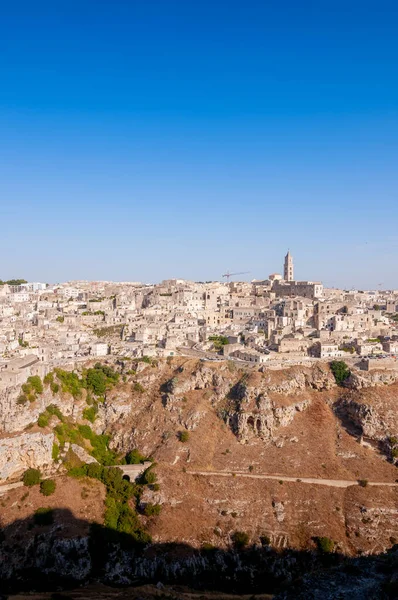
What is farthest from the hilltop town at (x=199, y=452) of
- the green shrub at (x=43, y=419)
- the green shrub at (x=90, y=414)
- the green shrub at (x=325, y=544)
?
the green shrub at (x=43, y=419)

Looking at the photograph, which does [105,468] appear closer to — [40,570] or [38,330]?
[40,570]

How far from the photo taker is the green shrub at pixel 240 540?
35281 mm

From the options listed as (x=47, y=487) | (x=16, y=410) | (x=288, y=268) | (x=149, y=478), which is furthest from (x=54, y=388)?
(x=288, y=268)

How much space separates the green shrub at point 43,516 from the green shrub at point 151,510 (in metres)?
6.50

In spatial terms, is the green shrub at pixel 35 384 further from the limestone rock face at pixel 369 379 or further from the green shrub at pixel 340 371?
the limestone rock face at pixel 369 379

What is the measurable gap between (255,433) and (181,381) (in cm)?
856

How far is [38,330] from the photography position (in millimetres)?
61156

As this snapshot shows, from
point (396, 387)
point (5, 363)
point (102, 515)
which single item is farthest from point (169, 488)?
point (396, 387)

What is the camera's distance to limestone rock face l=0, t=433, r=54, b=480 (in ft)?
124

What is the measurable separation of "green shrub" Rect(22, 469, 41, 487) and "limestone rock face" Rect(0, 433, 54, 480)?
79 centimetres

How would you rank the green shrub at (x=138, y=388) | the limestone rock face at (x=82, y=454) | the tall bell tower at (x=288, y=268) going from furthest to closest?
the tall bell tower at (x=288, y=268), the green shrub at (x=138, y=388), the limestone rock face at (x=82, y=454)

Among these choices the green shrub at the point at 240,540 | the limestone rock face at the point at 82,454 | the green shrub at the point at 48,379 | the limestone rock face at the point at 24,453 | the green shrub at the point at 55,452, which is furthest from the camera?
the green shrub at the point at 48,379

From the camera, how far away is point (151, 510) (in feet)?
122

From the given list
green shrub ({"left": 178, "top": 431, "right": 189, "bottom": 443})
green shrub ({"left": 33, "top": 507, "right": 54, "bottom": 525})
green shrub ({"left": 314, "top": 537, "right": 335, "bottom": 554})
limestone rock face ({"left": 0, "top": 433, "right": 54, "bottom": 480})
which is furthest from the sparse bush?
limestone rock face ({"left": 0, "top": 433, "right": 54, "bottom": 480})
